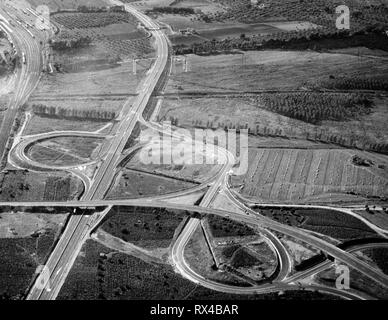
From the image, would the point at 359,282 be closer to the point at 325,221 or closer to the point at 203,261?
the point at 325,221

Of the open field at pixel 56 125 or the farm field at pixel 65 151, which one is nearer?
the farm field at pixel 65 151

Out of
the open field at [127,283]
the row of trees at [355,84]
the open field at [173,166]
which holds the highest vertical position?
the row of trees at [355,84]

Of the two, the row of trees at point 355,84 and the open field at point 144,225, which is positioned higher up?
the row of trees at point 355,84

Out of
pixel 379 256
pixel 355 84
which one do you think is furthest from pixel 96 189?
pixel 355 84

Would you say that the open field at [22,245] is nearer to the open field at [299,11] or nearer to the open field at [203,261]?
the open field at [203,261]

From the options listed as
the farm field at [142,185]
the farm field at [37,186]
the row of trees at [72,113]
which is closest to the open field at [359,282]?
the farm field at [142,185]
